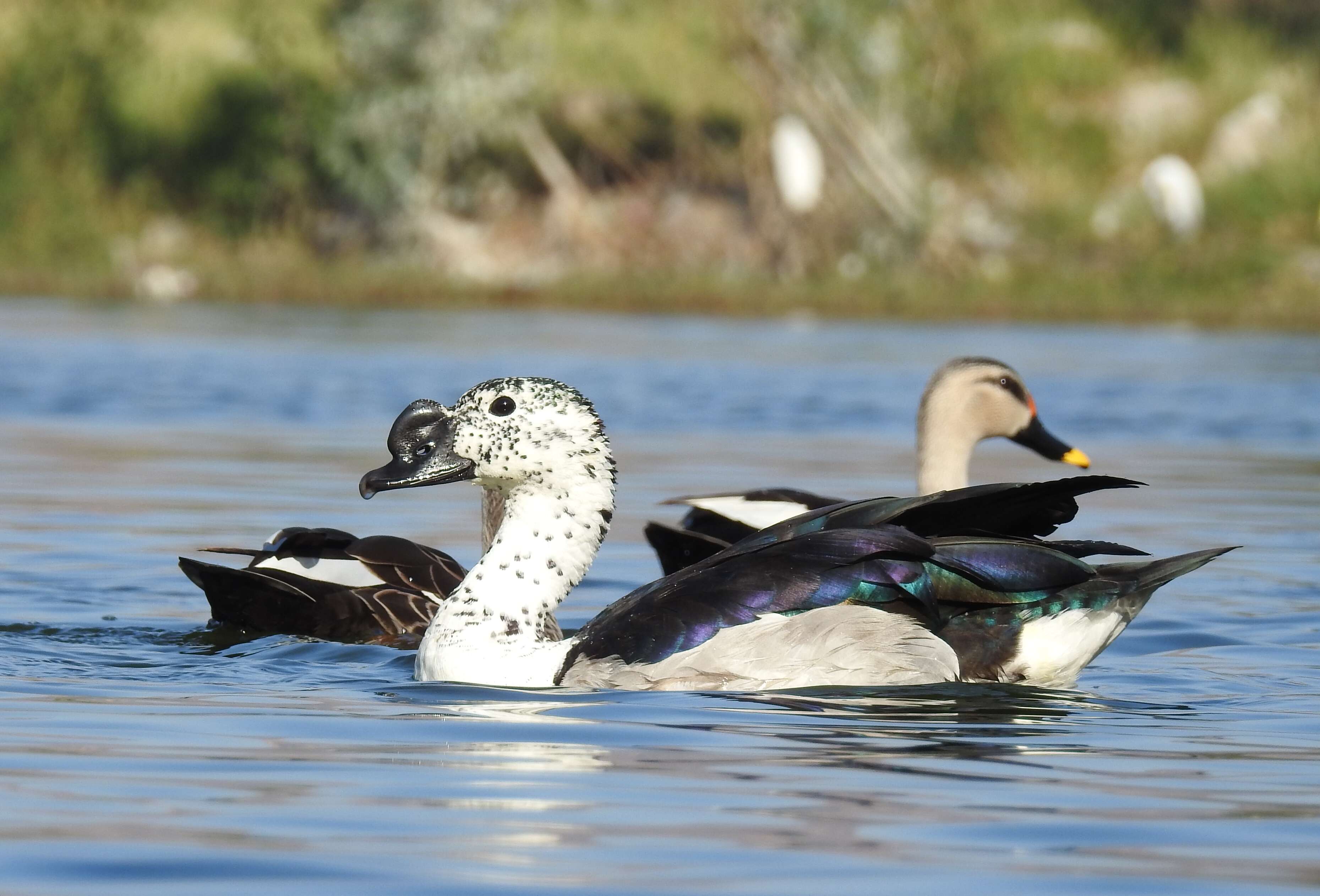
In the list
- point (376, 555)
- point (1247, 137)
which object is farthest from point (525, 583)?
point (1247, 137)

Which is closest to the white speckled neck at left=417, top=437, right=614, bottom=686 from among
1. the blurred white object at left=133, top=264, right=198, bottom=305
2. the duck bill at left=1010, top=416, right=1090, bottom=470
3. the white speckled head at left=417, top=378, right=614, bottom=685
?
the white speckled head at left=417, top=378, right=614, bottom=685

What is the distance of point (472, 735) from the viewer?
20.2 ft

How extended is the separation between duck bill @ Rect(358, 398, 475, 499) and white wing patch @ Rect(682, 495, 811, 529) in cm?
166

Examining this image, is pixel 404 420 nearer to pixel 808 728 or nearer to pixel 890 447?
pixel 808 728

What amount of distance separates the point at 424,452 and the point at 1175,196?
2933cm

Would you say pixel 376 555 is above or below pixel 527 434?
below

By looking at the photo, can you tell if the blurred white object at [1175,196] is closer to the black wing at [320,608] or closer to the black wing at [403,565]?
the black wing at [403,565]

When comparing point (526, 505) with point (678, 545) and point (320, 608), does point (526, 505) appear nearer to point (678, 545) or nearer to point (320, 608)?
point (320, 608)

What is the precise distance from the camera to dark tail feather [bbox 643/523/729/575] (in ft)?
27.5

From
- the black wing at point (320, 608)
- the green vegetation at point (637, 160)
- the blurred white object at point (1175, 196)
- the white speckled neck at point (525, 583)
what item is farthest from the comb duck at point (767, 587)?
the blurred white object at point (1175, 196)

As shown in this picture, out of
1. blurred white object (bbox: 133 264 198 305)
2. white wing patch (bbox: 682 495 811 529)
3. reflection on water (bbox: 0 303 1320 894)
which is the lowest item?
reflection on water (bbox: 0 303 1320 894)

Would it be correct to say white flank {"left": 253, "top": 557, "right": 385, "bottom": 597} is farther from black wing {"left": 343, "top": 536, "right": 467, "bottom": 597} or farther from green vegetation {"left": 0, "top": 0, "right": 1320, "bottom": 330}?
green vegetation {"left": 0, "top": 0, "right": 1320, "bottom": 330}

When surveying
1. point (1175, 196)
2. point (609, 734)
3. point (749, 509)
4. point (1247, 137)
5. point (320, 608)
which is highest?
point (1247, 137)

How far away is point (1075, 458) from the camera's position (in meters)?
9.92
